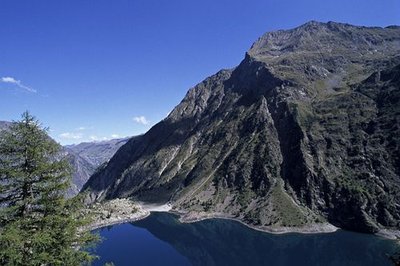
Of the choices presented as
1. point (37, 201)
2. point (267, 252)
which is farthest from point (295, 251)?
point (37, 201)

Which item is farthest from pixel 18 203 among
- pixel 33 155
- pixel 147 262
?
pixel 147 262

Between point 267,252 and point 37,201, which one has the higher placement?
point 37,201

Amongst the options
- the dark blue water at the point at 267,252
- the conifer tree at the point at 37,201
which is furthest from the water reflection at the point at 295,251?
the conifer tree at the point at 37,201

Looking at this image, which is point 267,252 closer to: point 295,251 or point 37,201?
point 295,251

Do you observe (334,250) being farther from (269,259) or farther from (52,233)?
(52,233)

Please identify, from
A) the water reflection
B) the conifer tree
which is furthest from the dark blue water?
the conifer tree

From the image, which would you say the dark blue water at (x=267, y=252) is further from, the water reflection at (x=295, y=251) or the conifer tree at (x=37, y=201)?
the conifer tree at (x=37, y=201)

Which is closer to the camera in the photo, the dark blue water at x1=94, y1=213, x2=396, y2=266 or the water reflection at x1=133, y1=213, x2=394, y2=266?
the water reflection at x1=133, y1=213, x2=394, y2=266

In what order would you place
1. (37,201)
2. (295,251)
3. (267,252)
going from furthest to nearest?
(295,251) < (267,252) < (37,201)

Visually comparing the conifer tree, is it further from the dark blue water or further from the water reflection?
the water reflection
